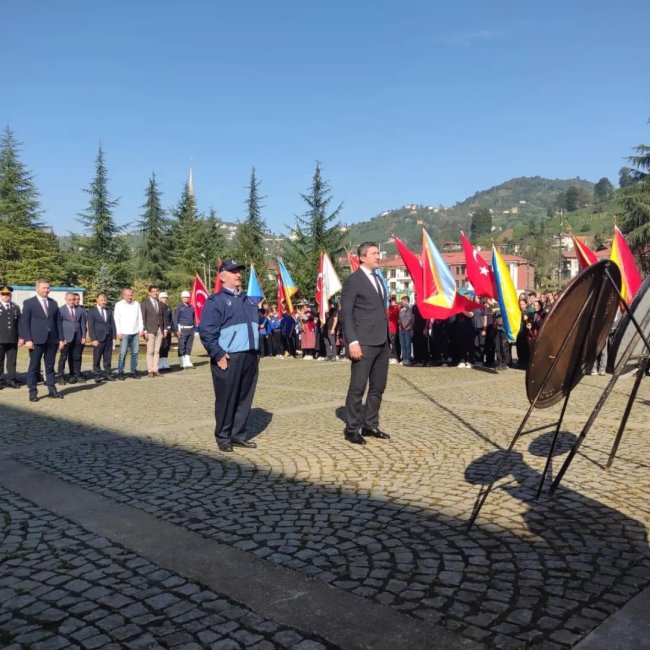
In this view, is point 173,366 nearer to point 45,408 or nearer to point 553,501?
point 45,408

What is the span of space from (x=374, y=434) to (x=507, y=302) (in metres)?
7.67

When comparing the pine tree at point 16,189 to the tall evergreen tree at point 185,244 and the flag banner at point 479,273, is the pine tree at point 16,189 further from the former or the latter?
the flag banner at point 479,273

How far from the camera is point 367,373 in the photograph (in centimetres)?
670

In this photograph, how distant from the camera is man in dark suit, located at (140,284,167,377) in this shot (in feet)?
46.6

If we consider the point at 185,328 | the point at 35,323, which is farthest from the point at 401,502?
the point at 185,328

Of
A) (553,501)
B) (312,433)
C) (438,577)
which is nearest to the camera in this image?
(438,577)

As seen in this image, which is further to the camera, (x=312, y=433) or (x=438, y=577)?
(x=312, y=433)

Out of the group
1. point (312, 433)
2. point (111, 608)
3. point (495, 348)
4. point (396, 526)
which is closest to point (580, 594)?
point (396, 526)

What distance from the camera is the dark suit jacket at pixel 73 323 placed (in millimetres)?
12602

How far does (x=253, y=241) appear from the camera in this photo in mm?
53562

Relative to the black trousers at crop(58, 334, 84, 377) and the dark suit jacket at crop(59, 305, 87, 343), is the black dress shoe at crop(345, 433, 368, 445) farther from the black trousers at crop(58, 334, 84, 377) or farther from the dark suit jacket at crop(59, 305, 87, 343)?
the black trousers at crop(58, 334, 84, 377)

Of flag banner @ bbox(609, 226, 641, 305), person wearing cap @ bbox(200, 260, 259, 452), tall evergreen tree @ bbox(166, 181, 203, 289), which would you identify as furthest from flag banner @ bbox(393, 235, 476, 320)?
tall evergreen tree @ bbox(166, 181, 203, 289)

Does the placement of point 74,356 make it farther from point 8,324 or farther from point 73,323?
point 8,324

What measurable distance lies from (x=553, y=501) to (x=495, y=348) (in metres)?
11.2
